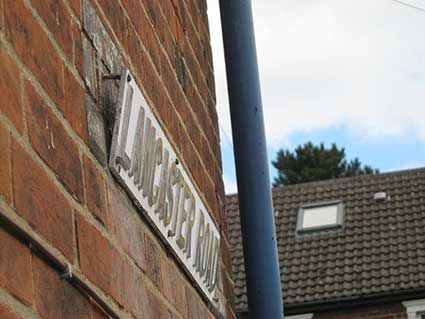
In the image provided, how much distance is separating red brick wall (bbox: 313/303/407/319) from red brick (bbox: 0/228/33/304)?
1623 centimetres

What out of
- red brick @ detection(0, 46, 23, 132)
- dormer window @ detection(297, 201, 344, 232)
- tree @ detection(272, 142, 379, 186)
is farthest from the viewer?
tree @ detection(272, 142, 379, 186)

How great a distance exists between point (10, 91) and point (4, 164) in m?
0.13

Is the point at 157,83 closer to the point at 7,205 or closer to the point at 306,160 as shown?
the point at 7,205

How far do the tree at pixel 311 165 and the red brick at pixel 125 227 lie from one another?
42016 millimetres

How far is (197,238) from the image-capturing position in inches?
106

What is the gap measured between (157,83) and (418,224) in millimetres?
16485

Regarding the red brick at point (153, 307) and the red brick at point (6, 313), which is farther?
the red brick at point (153, 307)

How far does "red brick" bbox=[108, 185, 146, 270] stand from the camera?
6.53ft

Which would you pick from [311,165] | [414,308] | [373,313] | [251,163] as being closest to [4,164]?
[251,163]

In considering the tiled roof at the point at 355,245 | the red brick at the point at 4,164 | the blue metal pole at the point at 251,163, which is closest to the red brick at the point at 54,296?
the red brick at the point at 4,164

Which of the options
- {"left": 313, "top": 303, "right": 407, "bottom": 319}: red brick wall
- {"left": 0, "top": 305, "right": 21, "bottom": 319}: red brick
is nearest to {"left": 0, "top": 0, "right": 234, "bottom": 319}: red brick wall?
{"left": 0, "top": 305, "right": 21, "bottom": 319}: red brick

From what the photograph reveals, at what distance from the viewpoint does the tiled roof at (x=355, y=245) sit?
57.0 ft

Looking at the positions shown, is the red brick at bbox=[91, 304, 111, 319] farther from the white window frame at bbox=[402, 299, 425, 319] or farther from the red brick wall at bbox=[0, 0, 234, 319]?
the white window frame at bbox=[402, 299, 425, 319]

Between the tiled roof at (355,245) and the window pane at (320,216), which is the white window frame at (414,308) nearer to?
the tiled roof at (355,245)
